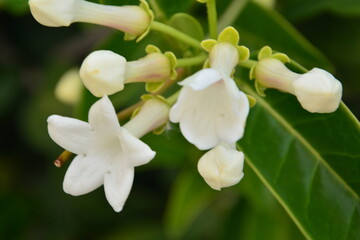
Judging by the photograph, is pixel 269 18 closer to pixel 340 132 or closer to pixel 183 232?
pixel 340 132

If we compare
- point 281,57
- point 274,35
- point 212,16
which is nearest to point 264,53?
point 281,57

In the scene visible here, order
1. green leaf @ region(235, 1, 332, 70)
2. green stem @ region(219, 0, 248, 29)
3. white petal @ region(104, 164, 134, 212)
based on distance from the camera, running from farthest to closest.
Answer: green leaf @ region(235, 1, 332, 70) < green stem @ region(219, 0, 248, 29) < white petal @ region(104, 164, 134, 212)

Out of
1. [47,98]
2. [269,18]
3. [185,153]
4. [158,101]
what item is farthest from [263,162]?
[47,98]

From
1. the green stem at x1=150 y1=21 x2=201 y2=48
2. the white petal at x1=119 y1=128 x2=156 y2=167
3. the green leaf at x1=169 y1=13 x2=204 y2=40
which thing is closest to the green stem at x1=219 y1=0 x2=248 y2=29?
the green leaf at x1=169 y1=13 x2=204 y2=40

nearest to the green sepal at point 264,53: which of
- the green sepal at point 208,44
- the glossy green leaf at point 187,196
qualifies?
the green sepal at point 208,44

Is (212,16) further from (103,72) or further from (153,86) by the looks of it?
(103,72)

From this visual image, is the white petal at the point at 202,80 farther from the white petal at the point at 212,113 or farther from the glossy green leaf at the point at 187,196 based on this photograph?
the glossy green leaf at the point at 187,196

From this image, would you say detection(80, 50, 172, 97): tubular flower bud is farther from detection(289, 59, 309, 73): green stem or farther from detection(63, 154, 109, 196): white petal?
detection(289, 59, 309, 73): green stem
